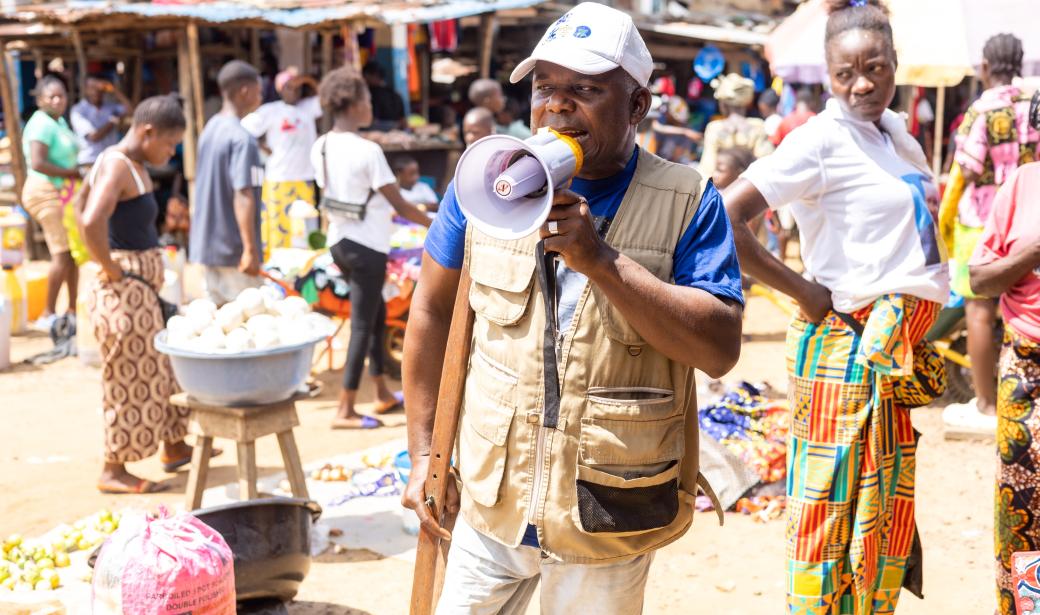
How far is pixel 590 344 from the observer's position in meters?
2.22

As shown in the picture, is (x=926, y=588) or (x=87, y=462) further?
(x=87, y=462)

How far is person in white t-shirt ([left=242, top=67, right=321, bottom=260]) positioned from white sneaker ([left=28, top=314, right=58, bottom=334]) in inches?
91.4

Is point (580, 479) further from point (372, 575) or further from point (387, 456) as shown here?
point (387, 456)

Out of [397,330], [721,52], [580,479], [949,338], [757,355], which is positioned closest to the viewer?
[580,479]

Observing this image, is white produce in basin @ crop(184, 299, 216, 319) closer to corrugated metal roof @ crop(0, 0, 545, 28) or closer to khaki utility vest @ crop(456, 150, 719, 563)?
khaki utility vest @ crop(456, 150, 719, 563)

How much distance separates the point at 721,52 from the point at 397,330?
12073mm

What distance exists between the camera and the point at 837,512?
3.33 meters

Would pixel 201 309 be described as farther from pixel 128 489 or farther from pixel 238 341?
pixel 128 489

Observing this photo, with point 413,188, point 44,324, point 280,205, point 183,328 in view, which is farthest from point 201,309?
point 280,205

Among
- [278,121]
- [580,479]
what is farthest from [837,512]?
[278,121]

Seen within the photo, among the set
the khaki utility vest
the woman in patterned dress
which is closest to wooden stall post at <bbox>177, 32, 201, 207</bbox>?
the woman in patterned dress

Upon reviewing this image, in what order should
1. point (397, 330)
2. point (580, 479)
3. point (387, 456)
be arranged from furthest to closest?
point (397, 330) < point (387, 456) < point (580, 479)

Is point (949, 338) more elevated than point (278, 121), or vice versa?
point (278, 121)

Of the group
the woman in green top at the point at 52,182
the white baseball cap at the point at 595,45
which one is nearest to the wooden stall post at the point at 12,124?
the woman in green top at the point at 52,182
